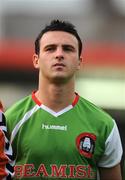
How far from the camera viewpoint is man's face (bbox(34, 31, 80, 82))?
378 cm

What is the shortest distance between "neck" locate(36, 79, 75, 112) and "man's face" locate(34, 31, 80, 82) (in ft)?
0.21

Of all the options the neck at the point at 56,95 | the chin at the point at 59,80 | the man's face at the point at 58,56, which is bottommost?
the neck at the point at 56,95

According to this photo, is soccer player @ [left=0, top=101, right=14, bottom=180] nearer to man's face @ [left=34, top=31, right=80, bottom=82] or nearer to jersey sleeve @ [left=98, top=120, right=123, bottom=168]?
man's face @ [left=34, top=31, right=80, bottom=82]

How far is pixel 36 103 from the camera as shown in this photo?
3.96 meters

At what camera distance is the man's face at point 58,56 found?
3777 millimetres

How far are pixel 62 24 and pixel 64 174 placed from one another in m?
0.91

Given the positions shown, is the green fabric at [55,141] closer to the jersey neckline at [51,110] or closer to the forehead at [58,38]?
the jersey neckline at [51,110]

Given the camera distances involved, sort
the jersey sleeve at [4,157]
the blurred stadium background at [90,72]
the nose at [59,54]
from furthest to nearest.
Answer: the blurred stadium background at [90,72], the nose at [59,54], the jersey sleeve at [4,157]

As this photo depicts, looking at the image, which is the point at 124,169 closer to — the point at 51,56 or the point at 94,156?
the point at 94,156

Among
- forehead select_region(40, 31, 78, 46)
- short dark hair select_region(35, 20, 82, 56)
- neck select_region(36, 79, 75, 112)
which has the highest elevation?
short dark hair select_region(35, 20, 82, 56)

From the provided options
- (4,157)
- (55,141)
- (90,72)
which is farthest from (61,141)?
(90,72)

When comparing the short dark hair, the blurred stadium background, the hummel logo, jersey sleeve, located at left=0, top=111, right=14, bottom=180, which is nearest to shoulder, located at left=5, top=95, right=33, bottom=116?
the hummel logo

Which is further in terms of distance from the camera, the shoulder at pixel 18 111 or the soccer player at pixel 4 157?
the shoulder at pixel 18 111

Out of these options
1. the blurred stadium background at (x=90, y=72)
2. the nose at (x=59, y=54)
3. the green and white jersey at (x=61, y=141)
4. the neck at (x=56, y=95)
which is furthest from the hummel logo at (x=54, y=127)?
the blurred stadium background at (x=90, y=72)
